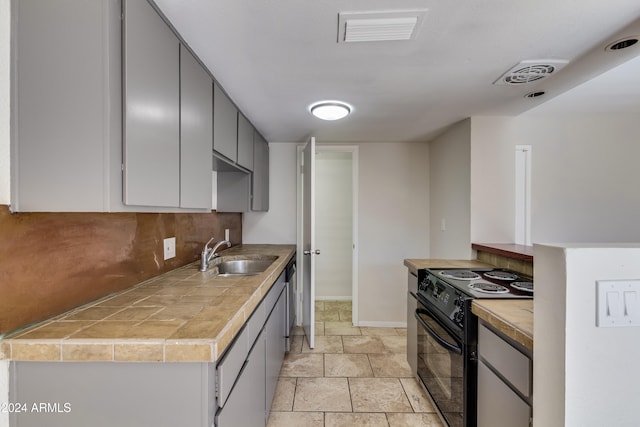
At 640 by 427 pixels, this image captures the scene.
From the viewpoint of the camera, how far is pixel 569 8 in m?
1.04

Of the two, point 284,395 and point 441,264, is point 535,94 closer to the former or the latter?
point 441,264

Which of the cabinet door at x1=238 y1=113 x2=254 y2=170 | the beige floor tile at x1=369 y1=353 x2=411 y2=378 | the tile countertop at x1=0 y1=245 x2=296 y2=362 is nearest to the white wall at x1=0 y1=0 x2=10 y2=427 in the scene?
the tile countertop at x1=0 y1=245 x2=296 y2=362

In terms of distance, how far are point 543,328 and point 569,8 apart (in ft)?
3.96

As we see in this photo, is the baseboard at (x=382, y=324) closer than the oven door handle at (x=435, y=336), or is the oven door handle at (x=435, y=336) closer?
the oven door handle at (x=435, y=336)

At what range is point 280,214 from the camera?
3160 millimetres

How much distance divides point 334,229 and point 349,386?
7.88 ft

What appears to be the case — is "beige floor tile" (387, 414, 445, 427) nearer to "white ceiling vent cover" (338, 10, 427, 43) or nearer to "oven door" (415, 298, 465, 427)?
"oven door" (415, 298, 465, 427)

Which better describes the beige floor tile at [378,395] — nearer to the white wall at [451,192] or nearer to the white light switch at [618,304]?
the white wall at [451,192]

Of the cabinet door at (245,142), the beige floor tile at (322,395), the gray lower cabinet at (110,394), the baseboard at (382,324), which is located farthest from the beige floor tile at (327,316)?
the gray lower cabinet at (110,394)

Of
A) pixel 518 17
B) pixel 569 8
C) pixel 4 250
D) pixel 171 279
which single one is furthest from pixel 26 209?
pixel 569 8

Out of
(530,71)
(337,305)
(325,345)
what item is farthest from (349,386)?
(530,71)

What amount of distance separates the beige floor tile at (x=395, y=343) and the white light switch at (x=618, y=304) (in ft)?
6.87

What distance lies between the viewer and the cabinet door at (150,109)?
0.88 m

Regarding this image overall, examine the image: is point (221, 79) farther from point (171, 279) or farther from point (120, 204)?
point (171, 279)
